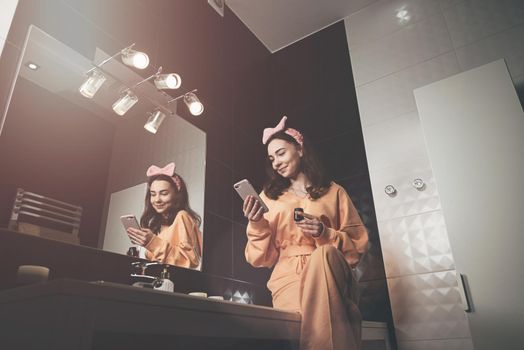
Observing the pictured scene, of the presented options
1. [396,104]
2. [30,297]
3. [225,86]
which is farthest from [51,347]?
[396,104]

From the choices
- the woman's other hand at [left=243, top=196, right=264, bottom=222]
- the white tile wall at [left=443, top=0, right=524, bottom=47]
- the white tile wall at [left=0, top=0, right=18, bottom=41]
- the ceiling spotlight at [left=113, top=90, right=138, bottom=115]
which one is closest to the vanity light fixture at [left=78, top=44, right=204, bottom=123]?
the ceiling spotlight at [left=113, top=90, right=138, bottom=115]

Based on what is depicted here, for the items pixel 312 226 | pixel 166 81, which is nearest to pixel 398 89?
pixel 312 226

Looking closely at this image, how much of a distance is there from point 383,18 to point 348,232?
169 centimetres

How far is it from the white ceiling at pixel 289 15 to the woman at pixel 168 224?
65.2 inches

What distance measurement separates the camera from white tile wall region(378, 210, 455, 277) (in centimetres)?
217

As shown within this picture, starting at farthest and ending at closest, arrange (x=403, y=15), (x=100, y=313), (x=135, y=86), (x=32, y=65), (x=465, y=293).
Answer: (x=403, y=15) < (x=135, y=86) < (x=465, y=293) < (x=32, y=65) < (x=100, y=313)

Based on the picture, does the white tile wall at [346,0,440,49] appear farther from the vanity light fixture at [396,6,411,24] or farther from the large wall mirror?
the large wall mirror

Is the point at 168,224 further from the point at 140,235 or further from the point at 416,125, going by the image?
the point at 416,125

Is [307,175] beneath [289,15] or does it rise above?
beneath

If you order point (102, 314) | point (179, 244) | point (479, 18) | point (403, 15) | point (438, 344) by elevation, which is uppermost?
point (403, 15)

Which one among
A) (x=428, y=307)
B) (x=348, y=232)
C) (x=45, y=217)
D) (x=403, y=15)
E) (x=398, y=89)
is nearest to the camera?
(x=45, y=217)

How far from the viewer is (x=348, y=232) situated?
7.29ft

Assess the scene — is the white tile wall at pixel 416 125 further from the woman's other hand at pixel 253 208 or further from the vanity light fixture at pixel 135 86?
the vanity light fixture at pixel 135 86

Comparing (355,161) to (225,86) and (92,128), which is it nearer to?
(225,86)
